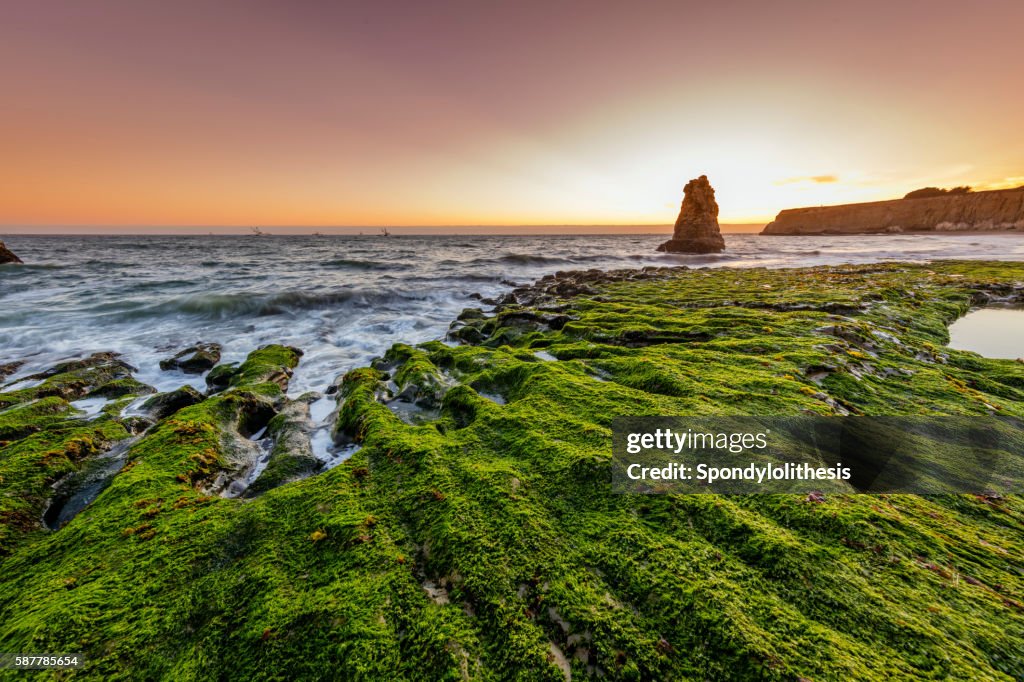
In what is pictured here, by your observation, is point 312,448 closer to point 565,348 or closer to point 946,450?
point 565,348

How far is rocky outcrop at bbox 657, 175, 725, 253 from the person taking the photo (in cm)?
5759

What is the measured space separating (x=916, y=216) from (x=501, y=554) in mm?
160473

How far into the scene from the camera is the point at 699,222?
193 ft

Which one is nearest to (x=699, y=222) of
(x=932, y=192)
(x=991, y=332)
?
(x=991, y=332)

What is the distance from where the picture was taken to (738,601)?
2.35 metres

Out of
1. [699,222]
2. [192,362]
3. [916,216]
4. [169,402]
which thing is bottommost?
[192,362]

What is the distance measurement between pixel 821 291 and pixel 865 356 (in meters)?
9.45

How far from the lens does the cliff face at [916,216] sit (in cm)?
8762

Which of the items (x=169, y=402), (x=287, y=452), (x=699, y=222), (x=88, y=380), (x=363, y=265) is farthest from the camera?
(x=699, y=222)

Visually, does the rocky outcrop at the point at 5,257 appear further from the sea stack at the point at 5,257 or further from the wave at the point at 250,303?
the wave at the point at 250,303

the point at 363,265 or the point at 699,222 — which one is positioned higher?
the point at 699,222

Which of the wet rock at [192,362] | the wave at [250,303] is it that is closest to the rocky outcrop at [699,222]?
the wave at [250,303]

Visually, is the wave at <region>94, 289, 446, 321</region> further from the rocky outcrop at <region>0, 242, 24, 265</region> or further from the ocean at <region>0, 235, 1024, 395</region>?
the rocky outcrop at <region>0, 242, 24, 265</region>

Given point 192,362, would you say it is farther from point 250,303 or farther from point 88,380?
point 250,303
